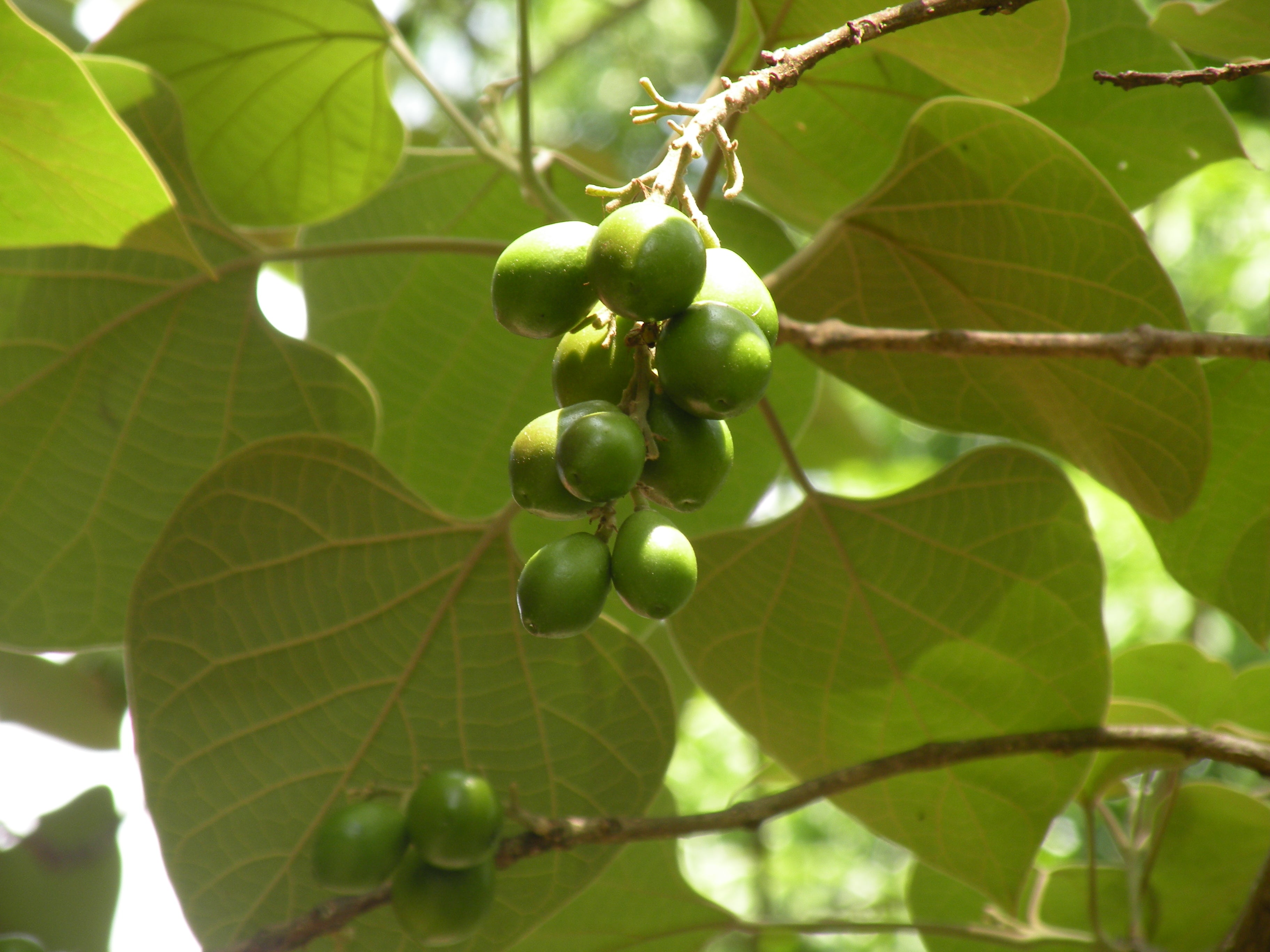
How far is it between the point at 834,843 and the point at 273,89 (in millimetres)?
3631

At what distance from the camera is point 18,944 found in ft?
4.28

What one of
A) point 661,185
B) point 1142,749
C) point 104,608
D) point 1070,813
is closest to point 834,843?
point 1070,813

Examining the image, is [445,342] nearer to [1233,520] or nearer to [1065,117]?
[1065,117]

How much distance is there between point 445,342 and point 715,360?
3.16 feet

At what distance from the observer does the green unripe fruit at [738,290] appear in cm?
54

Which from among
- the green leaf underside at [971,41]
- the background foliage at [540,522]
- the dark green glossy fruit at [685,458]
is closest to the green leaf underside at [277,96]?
the background foliage at [540,522]

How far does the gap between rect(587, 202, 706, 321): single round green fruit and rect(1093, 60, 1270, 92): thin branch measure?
1.32 ft

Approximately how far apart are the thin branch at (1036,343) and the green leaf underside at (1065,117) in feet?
1.01

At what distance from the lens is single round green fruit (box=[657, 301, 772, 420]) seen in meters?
0.49

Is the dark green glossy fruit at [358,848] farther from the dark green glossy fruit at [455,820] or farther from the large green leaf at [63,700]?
the large green leaf at [63,700]

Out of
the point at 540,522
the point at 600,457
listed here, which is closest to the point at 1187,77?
the point at 600,457

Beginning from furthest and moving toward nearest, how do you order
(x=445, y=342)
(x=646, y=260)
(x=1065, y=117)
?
(x=445, y=342) < (x=1065, y=117) < (x=646, y=260)

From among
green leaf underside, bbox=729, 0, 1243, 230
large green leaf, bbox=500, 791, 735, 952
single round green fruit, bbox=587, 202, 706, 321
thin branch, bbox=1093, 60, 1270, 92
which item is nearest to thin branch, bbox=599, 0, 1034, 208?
single round green fruit, bbox=587, 202, 706, 321

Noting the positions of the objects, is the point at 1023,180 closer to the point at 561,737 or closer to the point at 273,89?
the point at 561,737
